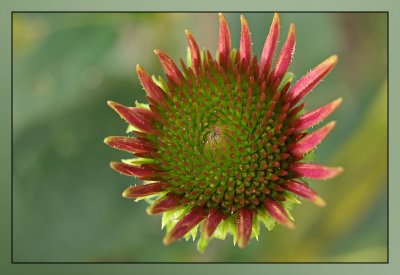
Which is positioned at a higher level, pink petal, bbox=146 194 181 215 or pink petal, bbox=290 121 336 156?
pink petal, bbox=290 121 336 156

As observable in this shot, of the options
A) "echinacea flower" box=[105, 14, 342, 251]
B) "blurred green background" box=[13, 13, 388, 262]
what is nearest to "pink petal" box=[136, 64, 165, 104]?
"echinacea flower" box=[105, 14, 342, 251]

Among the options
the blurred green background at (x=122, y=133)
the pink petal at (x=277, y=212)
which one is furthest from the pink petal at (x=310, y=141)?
the blurred green background at (x=122, y=133)

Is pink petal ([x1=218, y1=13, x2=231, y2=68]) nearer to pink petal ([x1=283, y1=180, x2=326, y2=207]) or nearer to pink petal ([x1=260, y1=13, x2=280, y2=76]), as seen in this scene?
pink petal ([x1=260, y1=13, x2=280, y2=76])

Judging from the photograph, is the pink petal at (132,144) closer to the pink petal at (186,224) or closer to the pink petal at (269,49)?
the pink petal at (186,224)

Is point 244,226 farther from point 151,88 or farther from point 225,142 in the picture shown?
point 151,88

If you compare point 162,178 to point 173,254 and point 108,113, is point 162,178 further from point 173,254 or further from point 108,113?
point 108,113

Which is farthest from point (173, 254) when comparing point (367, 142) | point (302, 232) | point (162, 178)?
point (367, 142)

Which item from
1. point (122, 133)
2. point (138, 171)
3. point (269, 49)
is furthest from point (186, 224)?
point (122, 133)
